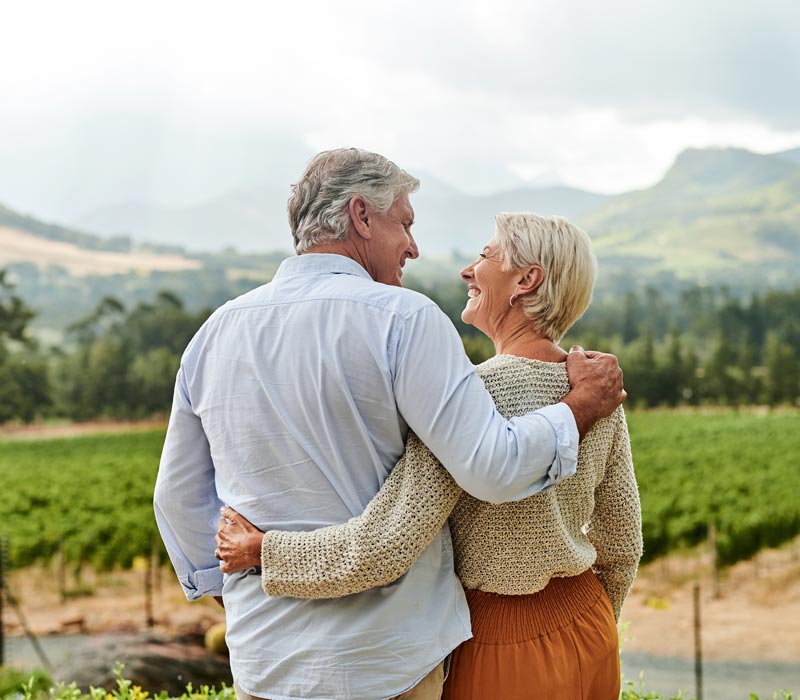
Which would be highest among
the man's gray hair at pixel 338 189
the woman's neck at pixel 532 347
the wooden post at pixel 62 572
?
the man's gray hair at pixel 338 189

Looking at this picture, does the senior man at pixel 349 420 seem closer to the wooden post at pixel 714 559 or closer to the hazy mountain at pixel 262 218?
the wooden post at pixel 714 559

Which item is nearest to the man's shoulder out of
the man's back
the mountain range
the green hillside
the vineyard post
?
the man's back

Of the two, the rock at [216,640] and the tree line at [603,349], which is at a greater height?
the tree line at [603,349]

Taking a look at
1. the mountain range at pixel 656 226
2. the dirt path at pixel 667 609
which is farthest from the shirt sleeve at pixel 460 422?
the mountain range at pixel 656 226

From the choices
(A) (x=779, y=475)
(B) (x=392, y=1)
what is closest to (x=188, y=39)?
(B) (x=392, y=1)

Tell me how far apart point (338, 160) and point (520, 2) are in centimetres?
605

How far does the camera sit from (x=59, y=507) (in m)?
6.29

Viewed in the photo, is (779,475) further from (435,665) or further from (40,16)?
(40,16)

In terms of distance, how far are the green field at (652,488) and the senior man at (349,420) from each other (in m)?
5.16

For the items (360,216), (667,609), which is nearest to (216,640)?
(667,609)

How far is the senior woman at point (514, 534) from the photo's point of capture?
1036mm

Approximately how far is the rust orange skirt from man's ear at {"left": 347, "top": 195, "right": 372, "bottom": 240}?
491 mm

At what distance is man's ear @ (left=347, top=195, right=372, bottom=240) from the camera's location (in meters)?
1.09

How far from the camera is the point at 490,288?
3.97ft
